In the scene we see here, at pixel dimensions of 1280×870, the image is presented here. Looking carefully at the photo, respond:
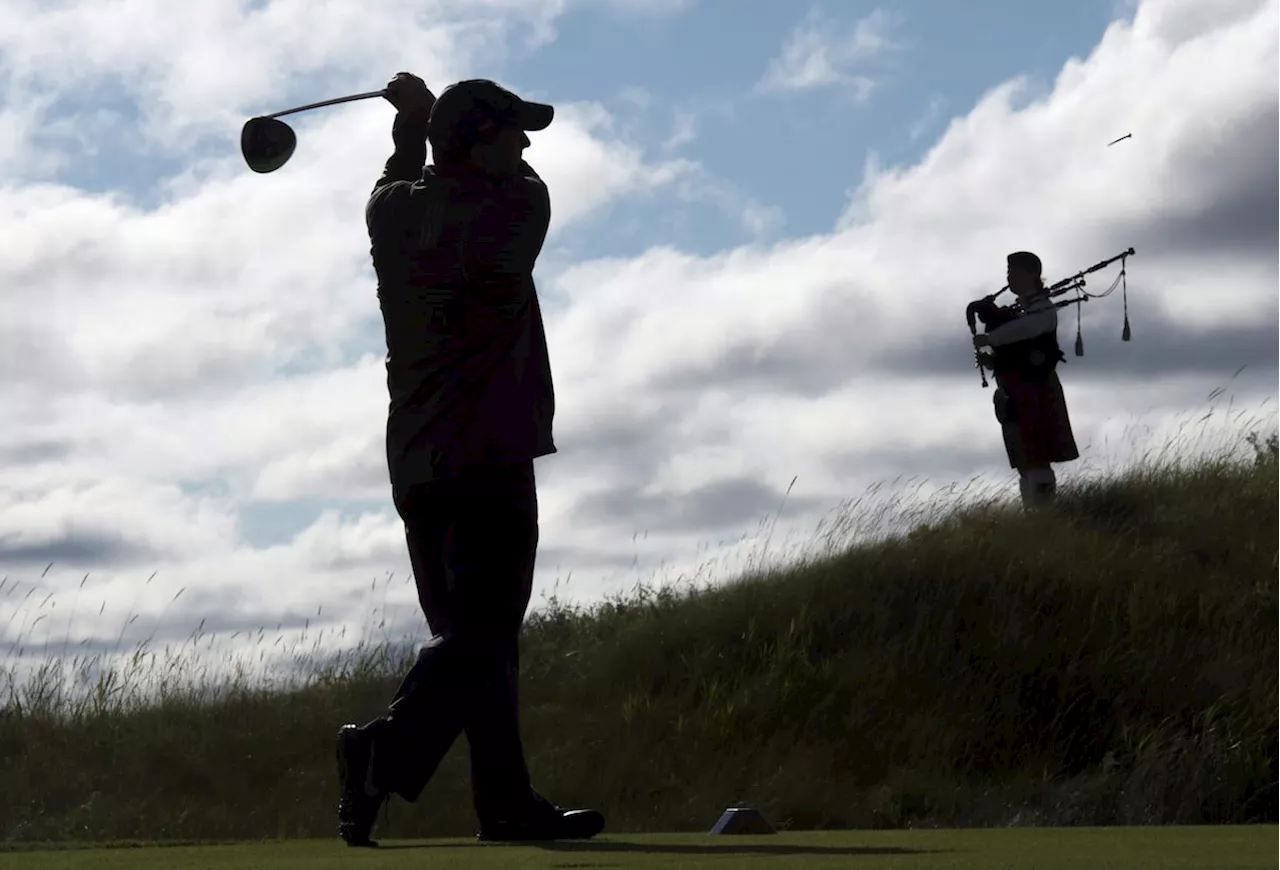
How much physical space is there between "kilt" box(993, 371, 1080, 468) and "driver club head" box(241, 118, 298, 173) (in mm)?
7905

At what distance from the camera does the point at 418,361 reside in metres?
5.01

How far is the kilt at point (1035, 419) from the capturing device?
12.6m

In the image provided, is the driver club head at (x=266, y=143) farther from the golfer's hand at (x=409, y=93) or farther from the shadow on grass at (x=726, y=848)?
the shadow on grass at (x=726, y=848)

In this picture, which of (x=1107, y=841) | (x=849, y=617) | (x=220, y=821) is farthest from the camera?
(x=849, y=617)

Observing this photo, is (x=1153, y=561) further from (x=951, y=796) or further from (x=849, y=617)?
(x=951, y=796)

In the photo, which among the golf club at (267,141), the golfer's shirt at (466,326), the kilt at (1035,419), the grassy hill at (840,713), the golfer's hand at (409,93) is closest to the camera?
the golfer's shirt at (466,326)

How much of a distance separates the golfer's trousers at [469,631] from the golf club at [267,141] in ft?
5.02

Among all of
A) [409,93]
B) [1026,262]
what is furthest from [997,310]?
[409,93]

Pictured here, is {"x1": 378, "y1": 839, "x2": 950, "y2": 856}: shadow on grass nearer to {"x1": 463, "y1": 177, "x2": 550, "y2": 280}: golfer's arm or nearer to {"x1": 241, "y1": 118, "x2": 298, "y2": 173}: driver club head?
{"x1": 463, "y1": 177, "x2": 550, "y2": 280}: golfer's arm

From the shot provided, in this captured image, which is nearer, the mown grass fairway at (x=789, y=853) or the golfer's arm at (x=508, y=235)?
the mown grass fairway at (x=789, y=853)

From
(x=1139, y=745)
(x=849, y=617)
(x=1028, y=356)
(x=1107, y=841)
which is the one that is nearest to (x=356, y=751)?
(x=1107, y=841)

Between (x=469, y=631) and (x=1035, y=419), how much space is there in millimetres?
8409

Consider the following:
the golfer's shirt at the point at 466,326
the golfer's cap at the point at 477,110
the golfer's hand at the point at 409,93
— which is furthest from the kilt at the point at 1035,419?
the golfer's cap at the point at 477,110

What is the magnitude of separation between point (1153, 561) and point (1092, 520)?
1.52m
